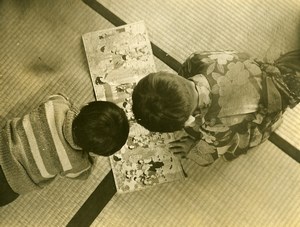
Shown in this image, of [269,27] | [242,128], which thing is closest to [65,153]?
[242,128]

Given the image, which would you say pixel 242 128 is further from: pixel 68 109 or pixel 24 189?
pixel 24 189

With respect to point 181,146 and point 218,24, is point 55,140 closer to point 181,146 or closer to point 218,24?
point 181,146

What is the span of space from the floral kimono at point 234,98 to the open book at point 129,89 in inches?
5.9

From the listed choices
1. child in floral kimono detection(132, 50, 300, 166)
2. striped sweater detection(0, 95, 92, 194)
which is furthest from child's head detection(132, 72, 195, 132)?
striped sweater detection(0, 95, 92, 194)

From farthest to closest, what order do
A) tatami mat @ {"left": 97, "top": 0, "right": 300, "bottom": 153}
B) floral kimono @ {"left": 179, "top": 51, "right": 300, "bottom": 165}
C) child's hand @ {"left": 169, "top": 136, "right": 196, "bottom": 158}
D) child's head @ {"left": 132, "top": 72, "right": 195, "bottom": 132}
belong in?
1. tatami mat @ {"left": 97, "top": 0, "right": 300, "bottom": 153}
2. child's hand @ {"left": 169, "top": 136, "right": 196, "bottom": 158}
3. floral kimono @ {"left": 179, "top": 51, "right": 300, "bottom": 165}
4. child's head @ {"left": 132, "top": 72, "right": 195, "bottom": 132}

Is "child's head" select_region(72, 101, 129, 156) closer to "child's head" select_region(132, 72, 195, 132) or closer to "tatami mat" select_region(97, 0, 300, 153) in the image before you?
"child's head" select_region(132, 72, 195, 132)

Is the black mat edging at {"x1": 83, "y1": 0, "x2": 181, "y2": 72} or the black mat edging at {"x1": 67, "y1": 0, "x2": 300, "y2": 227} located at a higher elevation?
the black mat edging at {"x1": 83, "y1": 0, "x2": 181, "y2": 72}

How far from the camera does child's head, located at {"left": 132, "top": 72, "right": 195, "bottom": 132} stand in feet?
2.54

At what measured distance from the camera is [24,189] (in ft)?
3.01

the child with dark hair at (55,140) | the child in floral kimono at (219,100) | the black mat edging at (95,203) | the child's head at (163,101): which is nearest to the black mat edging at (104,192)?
the black mat edging at (95,203)

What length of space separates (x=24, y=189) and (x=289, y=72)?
0.76 meters

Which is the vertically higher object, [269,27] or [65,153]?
[269,27]

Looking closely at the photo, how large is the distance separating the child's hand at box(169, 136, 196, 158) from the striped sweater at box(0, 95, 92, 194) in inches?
12.4

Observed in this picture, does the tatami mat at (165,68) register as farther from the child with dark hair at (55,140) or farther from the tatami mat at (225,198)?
the child with dark hair at (55,140)
